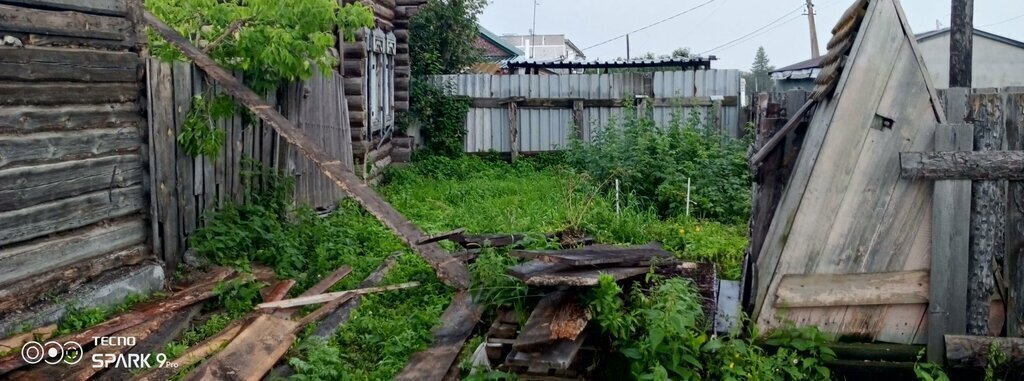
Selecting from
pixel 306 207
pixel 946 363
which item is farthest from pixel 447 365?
pixel 306 207

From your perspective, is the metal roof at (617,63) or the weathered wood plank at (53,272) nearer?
the weathered wood plank at (53,272)

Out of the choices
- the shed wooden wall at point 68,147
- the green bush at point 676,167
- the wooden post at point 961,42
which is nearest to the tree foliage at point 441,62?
the green bush at point 676,167

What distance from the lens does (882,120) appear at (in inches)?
177

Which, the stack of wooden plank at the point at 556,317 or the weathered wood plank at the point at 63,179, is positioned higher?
the weathered wood plank at the point at 63,179

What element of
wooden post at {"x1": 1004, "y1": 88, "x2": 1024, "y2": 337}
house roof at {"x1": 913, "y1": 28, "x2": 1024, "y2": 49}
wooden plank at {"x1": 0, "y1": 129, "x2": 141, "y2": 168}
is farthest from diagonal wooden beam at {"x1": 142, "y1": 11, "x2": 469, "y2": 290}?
house roof at {"x1": 913, "y1": 28, "x2": 1024, "y2": 49}

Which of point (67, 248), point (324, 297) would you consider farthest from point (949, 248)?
point (67, 248)

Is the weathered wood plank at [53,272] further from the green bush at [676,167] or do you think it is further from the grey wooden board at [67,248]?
the green bush at [676,167]

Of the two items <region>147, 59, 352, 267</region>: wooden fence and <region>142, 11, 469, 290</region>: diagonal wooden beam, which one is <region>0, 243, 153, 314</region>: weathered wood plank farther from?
<region>142, 11, 469, 290</region>: diagonal wooden beam

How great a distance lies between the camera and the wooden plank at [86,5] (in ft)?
17.2

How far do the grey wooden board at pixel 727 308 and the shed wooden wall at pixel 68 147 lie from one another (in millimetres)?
4028

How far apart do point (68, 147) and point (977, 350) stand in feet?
17.8

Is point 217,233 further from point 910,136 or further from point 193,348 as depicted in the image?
point 910,136

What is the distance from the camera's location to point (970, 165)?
14.3 feet

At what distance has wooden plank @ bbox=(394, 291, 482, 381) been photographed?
4746 millimetres
